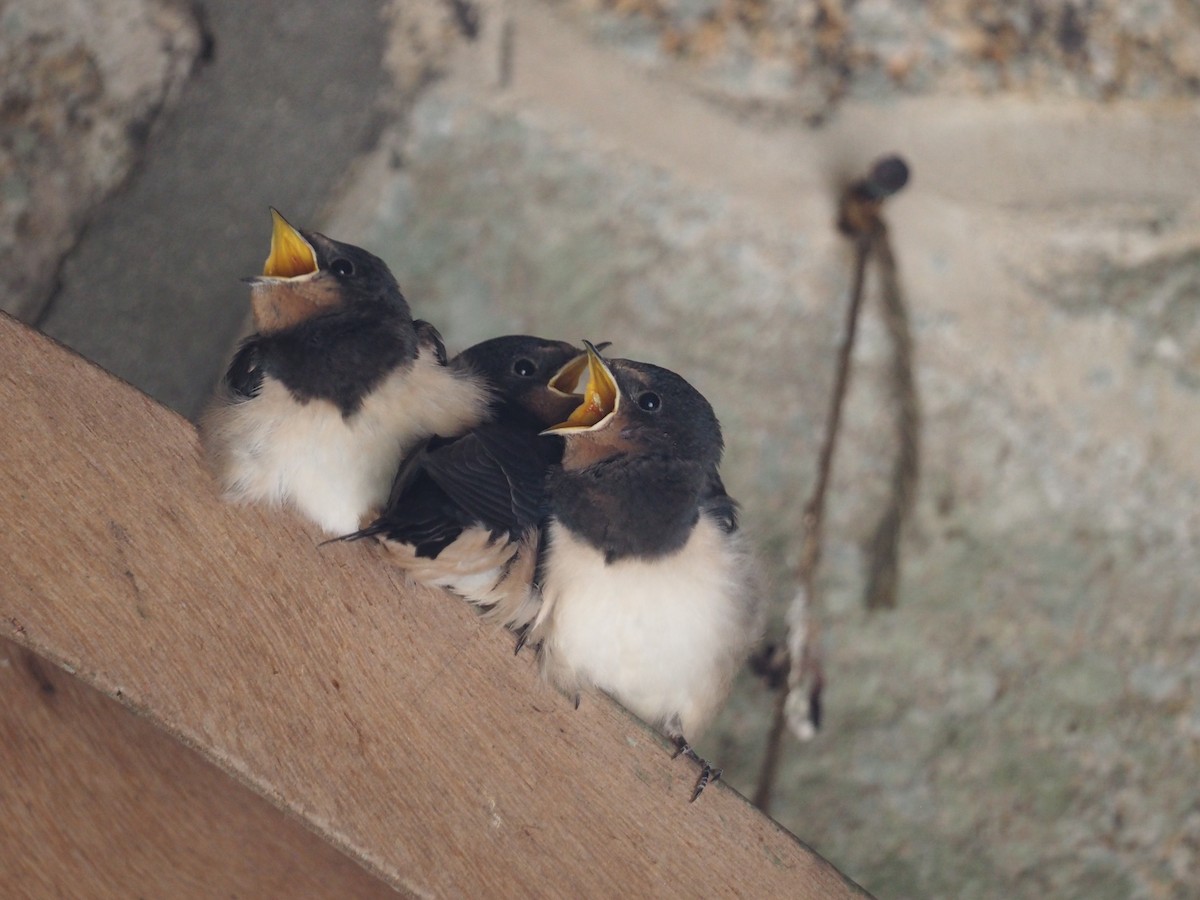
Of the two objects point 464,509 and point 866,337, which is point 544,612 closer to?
point 464,509

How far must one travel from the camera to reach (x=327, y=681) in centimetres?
91

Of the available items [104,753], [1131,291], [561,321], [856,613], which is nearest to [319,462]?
[104,753]

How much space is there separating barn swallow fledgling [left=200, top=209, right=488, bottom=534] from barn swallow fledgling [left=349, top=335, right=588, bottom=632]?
0.09 ft

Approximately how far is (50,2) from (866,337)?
1.08 meters

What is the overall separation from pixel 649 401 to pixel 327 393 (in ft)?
0.94

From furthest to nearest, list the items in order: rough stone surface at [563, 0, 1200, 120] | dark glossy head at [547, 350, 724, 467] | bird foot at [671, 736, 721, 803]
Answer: rough stone surface at [563, 0, 1200, 120], dark glossy head at [547, 350, 724, 467], bird foot at [671, 736, 721, 803]

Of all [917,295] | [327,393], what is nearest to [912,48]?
[917,295]

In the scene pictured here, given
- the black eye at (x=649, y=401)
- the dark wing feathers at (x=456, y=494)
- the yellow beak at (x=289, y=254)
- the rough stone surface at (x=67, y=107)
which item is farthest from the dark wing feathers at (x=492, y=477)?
the rough stone surface at (x=67, y=107)

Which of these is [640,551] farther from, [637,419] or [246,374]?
[246,374]

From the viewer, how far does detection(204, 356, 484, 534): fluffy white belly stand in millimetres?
929

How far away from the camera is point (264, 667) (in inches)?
35.3

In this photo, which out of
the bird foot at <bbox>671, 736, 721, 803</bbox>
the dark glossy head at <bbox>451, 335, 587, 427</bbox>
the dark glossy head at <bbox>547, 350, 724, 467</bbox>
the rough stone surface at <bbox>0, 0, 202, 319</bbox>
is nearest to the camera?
the bird foot at <bbox>671, 736, 721, 803</bbox>

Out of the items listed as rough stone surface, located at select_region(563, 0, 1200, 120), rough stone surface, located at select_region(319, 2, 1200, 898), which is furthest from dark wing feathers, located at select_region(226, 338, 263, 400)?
rough stone surface, located at select_region(563, 0, 1200, 120)

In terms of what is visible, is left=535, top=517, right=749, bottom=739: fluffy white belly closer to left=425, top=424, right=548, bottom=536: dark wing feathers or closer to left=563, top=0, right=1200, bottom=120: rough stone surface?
left=425, top=424, right=548, bottom=536: dark wing feathers
